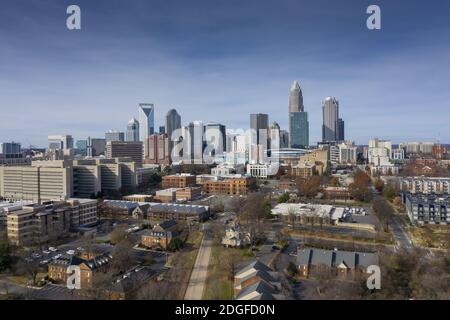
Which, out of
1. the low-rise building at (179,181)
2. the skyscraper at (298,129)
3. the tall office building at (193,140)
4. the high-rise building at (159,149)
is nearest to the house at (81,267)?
the low-rise building at (179,181)

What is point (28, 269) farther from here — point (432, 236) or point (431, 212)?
point (431, 212)

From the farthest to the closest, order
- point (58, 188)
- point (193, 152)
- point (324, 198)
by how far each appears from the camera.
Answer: point (193, 152), point (324, 198), point (58, 188)

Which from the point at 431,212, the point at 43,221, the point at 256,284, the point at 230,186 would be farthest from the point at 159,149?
the point at 256,284

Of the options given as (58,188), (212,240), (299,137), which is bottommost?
(212,240)

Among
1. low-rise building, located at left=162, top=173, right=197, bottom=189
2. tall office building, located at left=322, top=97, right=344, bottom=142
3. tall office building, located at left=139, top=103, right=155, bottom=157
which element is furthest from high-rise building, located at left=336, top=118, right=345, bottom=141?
low-rise building, located at left=162, top=173, right=197, bottom=189

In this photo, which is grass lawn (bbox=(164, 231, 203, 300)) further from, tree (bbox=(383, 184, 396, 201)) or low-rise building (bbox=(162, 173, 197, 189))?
low-rise building (bbox=(162, 173, 197, 189))
